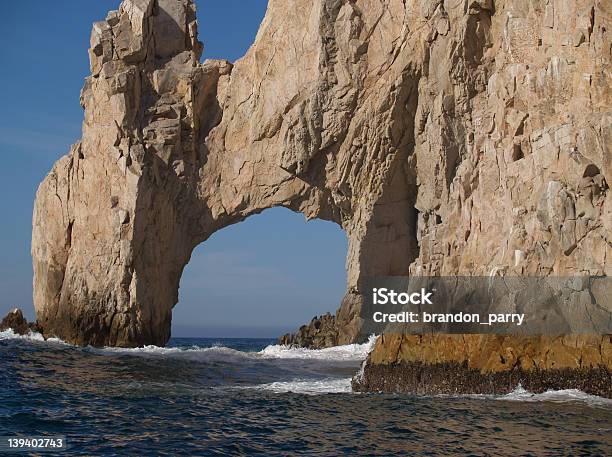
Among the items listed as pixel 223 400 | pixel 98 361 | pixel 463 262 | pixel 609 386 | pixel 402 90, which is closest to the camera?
pixel 609 386

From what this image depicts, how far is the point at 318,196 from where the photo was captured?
1345 inches

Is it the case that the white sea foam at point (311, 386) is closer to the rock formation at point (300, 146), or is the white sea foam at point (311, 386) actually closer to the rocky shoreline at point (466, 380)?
the rocky shoreline at point (466, 380)

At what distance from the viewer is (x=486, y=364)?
1897 centimetres

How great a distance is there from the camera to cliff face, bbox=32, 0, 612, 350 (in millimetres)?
25219

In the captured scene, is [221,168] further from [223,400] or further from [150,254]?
[223,400]

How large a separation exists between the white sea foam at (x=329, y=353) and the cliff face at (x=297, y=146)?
1.29m

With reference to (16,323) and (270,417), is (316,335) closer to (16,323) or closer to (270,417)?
(16,323)

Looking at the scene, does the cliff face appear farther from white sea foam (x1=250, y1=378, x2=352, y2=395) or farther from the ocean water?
the ocean water

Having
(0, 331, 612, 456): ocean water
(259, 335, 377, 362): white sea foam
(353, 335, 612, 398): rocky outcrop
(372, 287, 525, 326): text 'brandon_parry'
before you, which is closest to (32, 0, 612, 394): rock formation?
(259, 335, 377, 362): white sea foam

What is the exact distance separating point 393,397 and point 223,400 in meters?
4.12

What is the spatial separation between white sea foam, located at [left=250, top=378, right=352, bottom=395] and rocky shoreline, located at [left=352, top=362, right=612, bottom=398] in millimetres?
777

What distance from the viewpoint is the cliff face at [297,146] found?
2522 cm

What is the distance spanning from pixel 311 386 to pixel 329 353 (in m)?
12.8

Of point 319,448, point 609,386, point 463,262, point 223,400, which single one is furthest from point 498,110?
point 319,448
